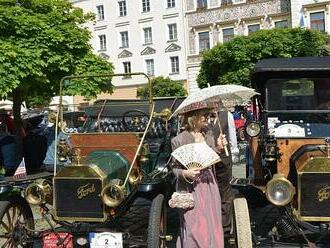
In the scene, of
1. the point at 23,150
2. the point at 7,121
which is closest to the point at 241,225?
the point at 23,150

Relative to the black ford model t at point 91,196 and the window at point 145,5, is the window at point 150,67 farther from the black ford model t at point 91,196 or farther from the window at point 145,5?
the black ford model t at point 91,196

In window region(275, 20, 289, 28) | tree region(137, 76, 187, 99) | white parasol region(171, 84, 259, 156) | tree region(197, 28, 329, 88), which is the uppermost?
window region(275, 20, 289, 28)

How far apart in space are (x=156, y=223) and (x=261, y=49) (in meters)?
28.6

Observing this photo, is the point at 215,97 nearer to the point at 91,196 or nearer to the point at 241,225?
the point at 241,225

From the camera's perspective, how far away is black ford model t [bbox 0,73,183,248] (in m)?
5.39

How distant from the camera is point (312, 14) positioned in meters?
40.9

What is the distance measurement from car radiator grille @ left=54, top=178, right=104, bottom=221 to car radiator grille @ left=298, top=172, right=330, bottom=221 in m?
1.86

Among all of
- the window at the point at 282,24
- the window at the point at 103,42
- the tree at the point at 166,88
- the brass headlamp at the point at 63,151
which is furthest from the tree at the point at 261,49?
the brass headlamp at the point at 63,151

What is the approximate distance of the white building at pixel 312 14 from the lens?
40.3m

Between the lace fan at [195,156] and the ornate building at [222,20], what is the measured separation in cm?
3966

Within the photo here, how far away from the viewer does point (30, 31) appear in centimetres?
948

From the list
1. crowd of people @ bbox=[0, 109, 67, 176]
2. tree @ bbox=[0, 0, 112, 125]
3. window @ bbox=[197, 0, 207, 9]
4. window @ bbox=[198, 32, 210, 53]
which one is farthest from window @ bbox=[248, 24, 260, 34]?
crowd of people @ bbox=[0, 109, 67, 176]

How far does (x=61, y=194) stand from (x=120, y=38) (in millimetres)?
47978

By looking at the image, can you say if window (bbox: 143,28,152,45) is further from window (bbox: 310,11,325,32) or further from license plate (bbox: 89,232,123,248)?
license plate (bbox: 89,232,123,248)
